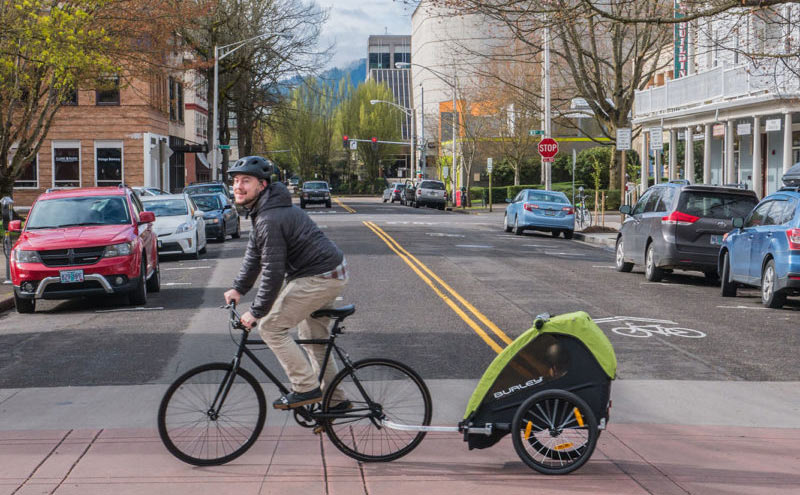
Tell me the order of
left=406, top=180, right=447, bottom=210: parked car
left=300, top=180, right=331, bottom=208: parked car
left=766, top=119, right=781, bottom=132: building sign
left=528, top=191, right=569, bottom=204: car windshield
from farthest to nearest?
left=406, top=180, right=447, bottom=210: parked car
left=300, top=180, right=331, bottom=208: parked car
left=528, top=191, right=569, bottom=204: car windshield
left=766, top=119, right=781, bottom=132: building sign

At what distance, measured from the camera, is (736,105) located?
31578 mm

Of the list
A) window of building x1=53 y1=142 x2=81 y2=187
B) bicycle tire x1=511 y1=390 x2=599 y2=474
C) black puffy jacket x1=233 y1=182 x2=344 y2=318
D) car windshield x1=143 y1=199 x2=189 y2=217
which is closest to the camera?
bicycle tire x1=511 y1=390 x2=599 y2=474

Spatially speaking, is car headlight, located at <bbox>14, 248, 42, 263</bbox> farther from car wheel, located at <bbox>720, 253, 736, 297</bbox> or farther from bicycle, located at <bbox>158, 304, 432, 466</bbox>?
car wheel, located at <bbox>720, 253, 736, 297</bbox>

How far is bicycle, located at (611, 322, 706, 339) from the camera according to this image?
12773 millimetres

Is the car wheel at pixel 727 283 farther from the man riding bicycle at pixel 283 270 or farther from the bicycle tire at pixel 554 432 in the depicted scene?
the man riding bicycle at pixel 283 270

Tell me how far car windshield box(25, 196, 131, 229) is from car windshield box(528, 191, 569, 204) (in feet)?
65.5

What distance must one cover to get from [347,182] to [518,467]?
108 metres

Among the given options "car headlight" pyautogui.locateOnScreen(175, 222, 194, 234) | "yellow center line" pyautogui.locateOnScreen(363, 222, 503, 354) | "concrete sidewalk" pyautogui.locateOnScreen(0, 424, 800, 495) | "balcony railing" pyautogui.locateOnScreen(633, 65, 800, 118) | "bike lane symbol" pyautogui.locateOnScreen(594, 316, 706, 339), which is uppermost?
"balcony railing" pyautogui.locateOnScreen(633, 65, 800, 118)

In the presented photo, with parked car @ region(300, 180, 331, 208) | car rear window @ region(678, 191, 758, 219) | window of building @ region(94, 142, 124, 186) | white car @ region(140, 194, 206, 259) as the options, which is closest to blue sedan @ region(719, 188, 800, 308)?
car rear window @ region(678, 191, 758, 219)

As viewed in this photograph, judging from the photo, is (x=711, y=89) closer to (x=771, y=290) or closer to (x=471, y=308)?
(x=771, y=290)

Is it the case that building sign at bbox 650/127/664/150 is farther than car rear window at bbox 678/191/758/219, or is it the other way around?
building sign at bbox 650/127/664/150

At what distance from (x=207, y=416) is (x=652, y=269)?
47.2 feet

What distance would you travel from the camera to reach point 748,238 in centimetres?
1673

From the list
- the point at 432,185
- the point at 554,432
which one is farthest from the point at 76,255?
the point at 432,185
